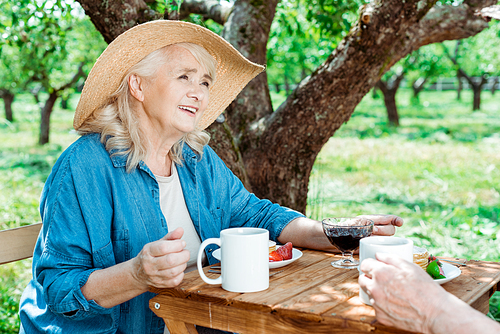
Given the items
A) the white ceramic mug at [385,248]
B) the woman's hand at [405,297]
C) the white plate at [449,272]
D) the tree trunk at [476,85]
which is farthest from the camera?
the tree trunk at [476,85]

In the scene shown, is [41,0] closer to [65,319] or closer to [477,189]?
[65,319]

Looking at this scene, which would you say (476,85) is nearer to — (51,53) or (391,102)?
(391,102)

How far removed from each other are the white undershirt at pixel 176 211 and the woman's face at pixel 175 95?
7.9 inches

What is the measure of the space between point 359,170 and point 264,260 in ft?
26.7

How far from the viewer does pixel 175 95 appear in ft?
6.27

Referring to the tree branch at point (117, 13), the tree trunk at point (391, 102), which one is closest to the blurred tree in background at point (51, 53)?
the tree branch at point (117, 13)

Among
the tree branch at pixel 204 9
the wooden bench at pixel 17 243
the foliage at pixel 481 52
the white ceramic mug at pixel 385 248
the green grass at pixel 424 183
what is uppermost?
the foliage at pixel 481 52

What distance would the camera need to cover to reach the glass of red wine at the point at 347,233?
1549 mm

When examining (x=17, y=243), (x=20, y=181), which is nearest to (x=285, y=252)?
(x=17, y=243)

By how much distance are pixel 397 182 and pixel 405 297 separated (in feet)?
24.5

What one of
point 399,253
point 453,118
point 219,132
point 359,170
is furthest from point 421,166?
point 453,118

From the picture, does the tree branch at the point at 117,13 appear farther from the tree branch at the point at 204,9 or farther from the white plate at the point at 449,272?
the white plate at the point at 449,272

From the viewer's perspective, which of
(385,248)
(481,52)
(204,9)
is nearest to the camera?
(385,248)

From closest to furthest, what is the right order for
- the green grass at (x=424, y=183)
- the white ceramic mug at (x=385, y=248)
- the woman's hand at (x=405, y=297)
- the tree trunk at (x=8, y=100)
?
the woman's hand at (x=405, y=297)
the white ceramic mug at (x=385, y=248)
the green grass at (x=424, y=183)
the tree trunk at (x=8, y=100)
